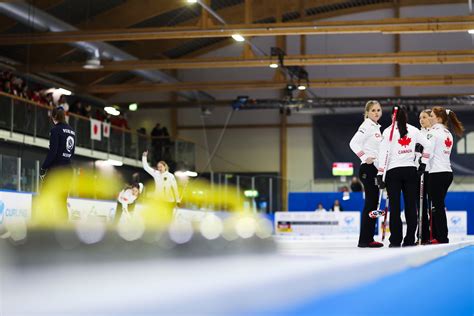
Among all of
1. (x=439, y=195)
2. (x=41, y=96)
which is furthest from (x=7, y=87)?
(x=439, y=195)

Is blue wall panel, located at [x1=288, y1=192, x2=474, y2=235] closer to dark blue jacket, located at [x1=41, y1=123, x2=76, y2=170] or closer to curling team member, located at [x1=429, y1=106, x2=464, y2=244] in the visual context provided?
curling team member, located at [x1=429, y1=106, x2=464, y2=244]

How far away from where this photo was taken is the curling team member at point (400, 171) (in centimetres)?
762

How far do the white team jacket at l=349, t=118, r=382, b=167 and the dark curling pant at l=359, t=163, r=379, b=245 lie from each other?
0.35 feet

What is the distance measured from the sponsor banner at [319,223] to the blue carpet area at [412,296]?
919 inches

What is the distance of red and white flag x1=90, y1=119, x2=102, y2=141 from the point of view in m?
26.2

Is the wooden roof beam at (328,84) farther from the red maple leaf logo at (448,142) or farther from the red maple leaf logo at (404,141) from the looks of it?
the red maple leaf logo at (404,141)

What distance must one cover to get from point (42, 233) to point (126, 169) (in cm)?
2968

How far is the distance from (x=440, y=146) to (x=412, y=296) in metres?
6.76

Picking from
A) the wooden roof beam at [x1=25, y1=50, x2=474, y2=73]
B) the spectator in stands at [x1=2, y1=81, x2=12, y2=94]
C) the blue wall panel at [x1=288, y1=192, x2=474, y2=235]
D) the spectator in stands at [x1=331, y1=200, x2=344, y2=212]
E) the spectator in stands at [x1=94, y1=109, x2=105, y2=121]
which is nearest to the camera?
the spectator in stands at [x1=2, y1=81, x2=12, y2=94]

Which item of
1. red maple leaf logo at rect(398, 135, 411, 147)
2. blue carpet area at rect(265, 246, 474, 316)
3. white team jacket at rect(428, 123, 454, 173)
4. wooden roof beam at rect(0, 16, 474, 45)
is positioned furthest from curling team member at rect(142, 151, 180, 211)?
blue carpet area at rect(265, 246, 474, 316)

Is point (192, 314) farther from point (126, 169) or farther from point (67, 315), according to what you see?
point (126, 169)

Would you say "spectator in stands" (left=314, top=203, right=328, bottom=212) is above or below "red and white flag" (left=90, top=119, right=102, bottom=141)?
below

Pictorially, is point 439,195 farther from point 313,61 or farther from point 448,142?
point 313,61

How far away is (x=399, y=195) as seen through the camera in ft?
25.2
